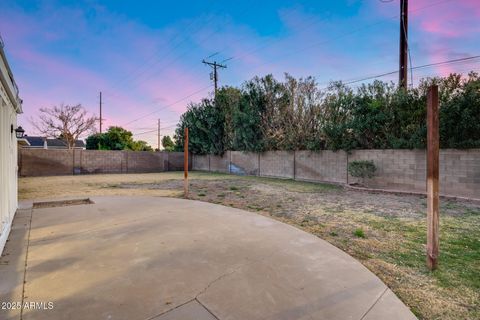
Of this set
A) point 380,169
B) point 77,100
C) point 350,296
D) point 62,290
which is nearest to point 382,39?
point 380,169

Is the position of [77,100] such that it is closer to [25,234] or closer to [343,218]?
[25,234]

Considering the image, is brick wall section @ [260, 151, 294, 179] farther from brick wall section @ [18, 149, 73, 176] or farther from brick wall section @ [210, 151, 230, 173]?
brick wall section @ [18, 149, 73, 176]

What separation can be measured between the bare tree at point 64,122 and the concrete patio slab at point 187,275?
1079 inches

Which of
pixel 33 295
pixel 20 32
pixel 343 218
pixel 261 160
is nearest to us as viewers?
pixel 33 295

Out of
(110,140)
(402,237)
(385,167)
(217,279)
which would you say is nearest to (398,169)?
(385,167)

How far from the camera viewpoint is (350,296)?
81.1 inches

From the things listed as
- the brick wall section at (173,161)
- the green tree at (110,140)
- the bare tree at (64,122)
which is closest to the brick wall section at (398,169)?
the brick wall section at (173,161)

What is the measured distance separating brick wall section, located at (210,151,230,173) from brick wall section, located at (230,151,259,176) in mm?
613

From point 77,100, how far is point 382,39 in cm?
2756

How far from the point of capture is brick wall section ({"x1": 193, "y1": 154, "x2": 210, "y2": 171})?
19.3 m

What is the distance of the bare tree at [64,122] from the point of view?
25812 mm

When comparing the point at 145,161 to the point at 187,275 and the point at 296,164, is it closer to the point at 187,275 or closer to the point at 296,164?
the point at 296,164

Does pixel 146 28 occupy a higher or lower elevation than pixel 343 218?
higher

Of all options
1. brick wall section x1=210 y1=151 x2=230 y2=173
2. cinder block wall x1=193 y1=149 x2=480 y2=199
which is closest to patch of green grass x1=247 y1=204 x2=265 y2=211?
cinder block wall x1=193 y1=149 x2=480 y2=199
